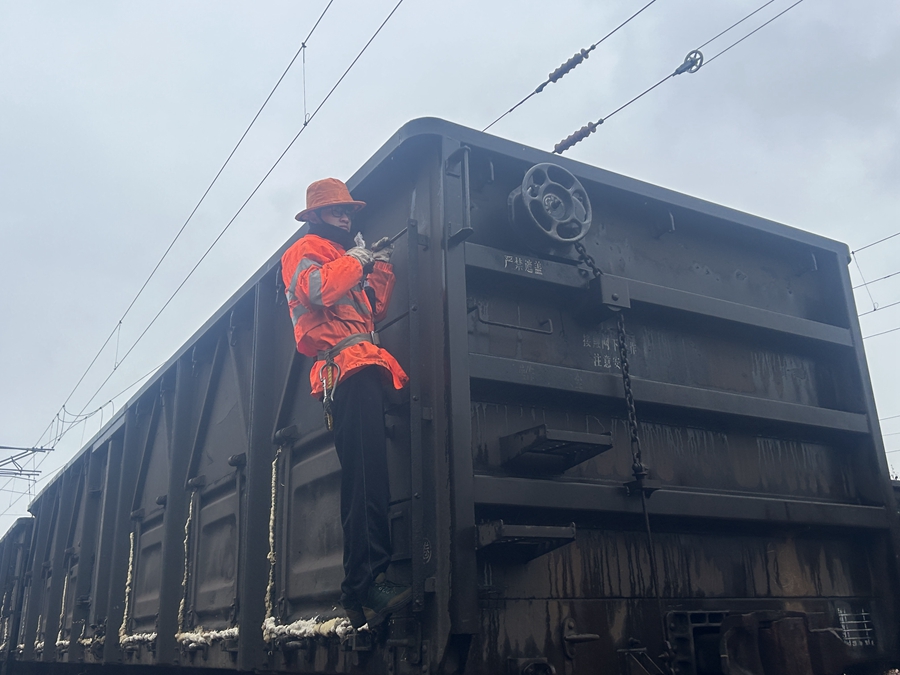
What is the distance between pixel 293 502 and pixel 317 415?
18.9 inches

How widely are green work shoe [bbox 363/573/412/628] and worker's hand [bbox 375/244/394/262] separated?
51.7 inches

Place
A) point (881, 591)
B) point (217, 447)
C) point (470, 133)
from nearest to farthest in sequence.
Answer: point (470, 133) → point (881, 591) → point (217, 447)

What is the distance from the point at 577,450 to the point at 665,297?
988mm

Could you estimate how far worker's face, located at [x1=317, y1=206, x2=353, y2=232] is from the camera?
12.6ft

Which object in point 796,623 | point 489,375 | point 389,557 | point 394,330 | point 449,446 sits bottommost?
point 796,623

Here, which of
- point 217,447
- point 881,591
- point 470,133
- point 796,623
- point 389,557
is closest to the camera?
point 796,623

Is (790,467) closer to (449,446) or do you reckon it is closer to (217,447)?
(449,446)

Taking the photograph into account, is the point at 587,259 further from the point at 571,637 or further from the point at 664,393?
the point at 571,637

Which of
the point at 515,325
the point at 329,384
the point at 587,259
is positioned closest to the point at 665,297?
the point at 587,259

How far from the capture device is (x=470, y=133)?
3516mm

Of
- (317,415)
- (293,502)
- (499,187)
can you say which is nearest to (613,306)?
(499,187)

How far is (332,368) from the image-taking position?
351cm

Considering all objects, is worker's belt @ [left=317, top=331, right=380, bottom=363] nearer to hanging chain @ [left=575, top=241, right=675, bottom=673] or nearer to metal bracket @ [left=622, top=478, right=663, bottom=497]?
hanging chain @ [left=575, top=241, right=675, bottom=673]

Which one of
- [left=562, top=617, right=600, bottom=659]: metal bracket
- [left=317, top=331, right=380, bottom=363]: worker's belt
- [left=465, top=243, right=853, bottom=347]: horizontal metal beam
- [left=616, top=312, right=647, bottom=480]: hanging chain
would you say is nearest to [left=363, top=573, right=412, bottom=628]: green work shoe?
[left=562, top=617, right=600, bottom=659]: metal bracket
